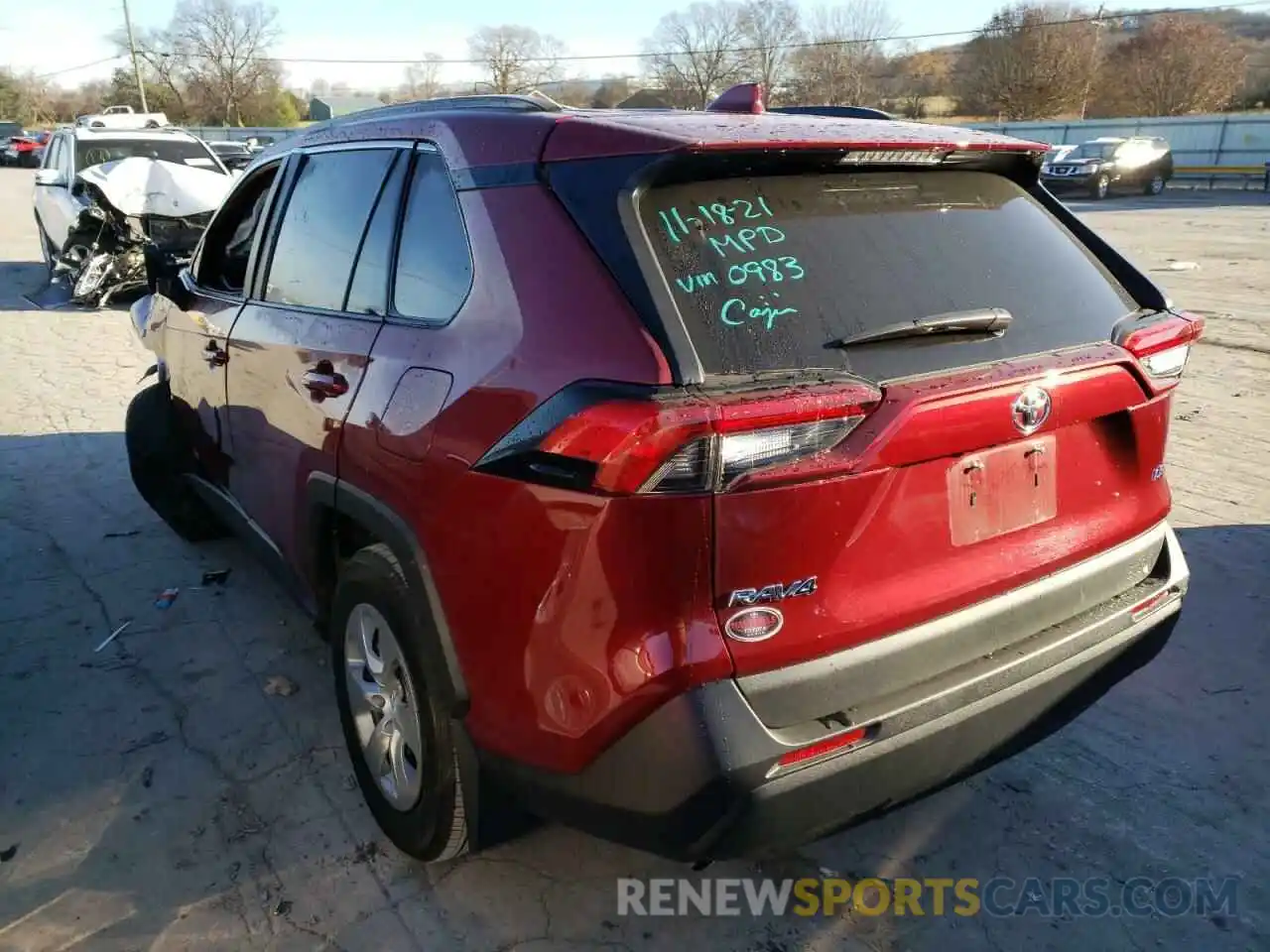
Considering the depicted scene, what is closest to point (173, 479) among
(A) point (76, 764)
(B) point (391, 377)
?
(A) point (76, 764)

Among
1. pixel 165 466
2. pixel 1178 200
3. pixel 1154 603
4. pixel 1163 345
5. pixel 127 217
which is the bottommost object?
pixel 1178 200

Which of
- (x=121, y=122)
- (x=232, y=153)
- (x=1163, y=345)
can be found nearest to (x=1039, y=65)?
(x=232, y=153)

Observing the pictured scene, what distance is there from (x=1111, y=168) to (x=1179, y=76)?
27.0m

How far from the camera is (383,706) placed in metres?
2.60

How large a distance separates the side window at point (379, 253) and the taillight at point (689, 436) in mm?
962

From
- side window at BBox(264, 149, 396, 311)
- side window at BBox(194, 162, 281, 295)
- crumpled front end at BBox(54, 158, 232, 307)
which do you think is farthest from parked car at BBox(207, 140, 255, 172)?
side window at BBox(264, 149, 396, 311)

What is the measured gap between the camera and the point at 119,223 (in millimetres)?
10906

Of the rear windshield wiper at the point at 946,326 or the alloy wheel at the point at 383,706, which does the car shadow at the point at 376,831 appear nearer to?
the alloy wheel at the point at 383,706

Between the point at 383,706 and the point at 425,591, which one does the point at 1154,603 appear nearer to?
the point at 425,591

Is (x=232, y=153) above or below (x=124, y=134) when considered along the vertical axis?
below

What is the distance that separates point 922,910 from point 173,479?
3.78 meters

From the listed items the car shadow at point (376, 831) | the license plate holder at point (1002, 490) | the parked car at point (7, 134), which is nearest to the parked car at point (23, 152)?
the parked car at point (7, 134)

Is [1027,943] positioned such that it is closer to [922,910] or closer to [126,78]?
[922,910]

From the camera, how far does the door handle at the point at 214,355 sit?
11.4 feet
